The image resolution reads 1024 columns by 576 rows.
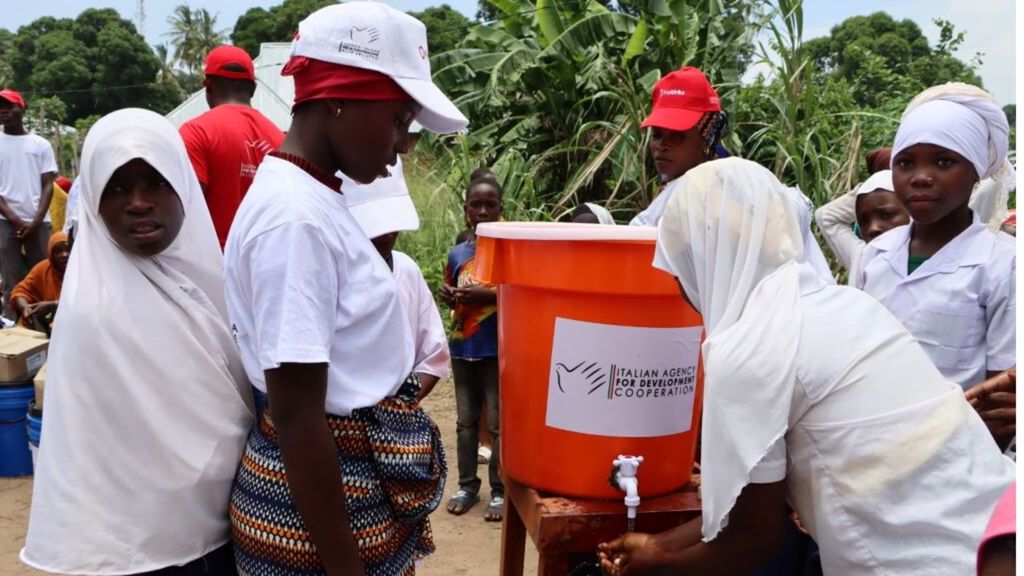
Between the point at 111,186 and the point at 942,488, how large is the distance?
1.59 metres

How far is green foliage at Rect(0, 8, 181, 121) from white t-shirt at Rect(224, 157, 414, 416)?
40.8 m

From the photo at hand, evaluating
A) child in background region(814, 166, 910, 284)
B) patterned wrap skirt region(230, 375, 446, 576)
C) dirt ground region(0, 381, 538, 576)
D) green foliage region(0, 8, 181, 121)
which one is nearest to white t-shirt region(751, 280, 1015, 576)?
patterned wrap skirt region(230, 375, 446, 576)

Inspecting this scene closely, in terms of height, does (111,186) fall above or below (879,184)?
above

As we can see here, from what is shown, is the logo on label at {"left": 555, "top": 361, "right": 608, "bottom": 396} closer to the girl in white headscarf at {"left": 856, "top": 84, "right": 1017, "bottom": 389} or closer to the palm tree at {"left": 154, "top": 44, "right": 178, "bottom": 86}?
the girl in white headscarf at {"left": 856, "top": 84, "right": 1017, "bottom": 389}

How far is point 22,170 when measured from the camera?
642 centimetres

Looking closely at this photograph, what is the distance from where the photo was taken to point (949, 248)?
2.13 m

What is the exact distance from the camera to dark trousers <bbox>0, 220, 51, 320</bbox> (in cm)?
654

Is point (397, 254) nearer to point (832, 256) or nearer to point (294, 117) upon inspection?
point (294, 117)

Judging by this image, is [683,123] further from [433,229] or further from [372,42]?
[433,229]

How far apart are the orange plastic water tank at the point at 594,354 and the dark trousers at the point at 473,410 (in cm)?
200

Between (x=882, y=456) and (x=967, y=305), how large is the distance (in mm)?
825

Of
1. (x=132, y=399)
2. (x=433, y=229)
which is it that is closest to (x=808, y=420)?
(x=132, y=399)

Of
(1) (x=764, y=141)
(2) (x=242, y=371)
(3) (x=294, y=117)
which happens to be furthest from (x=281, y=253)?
(1) (x=764, y=141)

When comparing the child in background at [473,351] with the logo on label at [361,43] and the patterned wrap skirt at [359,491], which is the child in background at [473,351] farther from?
the logo on label at [361,43]
